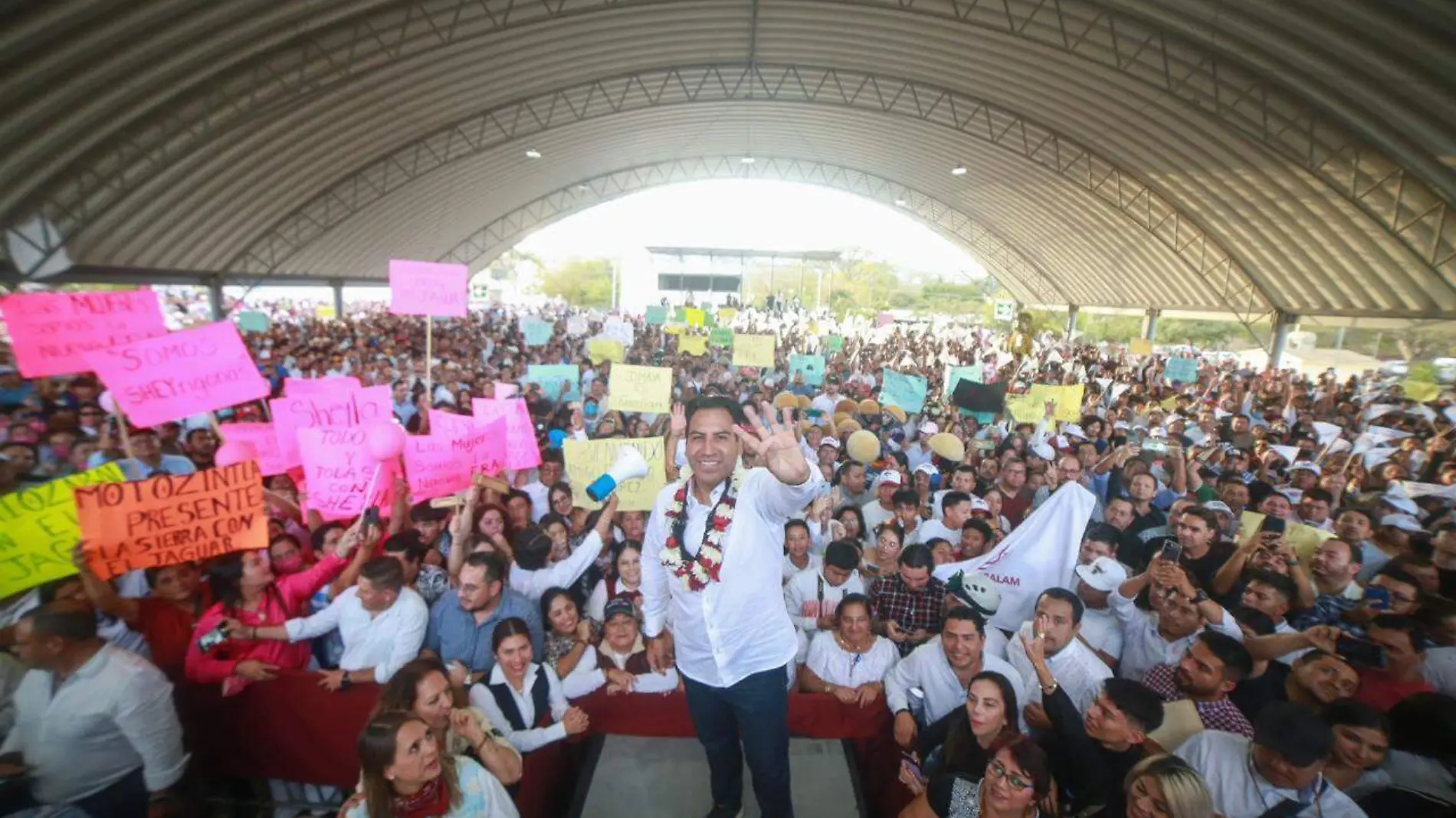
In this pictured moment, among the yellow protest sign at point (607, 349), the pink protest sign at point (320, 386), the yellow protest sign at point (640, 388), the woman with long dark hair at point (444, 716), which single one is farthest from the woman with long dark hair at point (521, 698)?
the yellow protest sign at point (607, 349)

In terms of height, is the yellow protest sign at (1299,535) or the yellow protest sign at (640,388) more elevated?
the yellow protest sign at (640,388)

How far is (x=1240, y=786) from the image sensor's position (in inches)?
110

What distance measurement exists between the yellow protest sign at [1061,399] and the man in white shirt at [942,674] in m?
6.16

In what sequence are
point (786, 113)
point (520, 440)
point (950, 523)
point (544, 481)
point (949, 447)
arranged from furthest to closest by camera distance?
point (786, 113)
point (949, 447)
point (544, 481)
point (520, 440)
point (950, 523)

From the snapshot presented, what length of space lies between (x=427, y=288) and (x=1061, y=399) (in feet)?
27.1

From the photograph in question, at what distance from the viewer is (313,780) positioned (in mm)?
3781

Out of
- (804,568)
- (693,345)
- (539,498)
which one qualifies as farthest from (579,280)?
(804,568)

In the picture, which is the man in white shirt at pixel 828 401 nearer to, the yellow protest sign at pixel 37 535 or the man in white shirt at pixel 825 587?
the man in white shirt at pixel 825 587

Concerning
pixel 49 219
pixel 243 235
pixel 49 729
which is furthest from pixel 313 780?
pixel 243 235

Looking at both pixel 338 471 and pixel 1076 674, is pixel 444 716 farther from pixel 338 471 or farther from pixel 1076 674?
pixel 1076 674

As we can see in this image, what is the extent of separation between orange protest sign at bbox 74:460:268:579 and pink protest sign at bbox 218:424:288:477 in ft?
6.71

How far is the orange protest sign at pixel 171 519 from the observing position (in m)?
3.66

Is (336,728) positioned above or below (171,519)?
below

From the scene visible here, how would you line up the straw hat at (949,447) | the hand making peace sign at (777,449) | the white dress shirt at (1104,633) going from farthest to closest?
the straw hat at (949,447) < the white dress shirt at (1104,633) < the hand making peace sign at (777,449)
